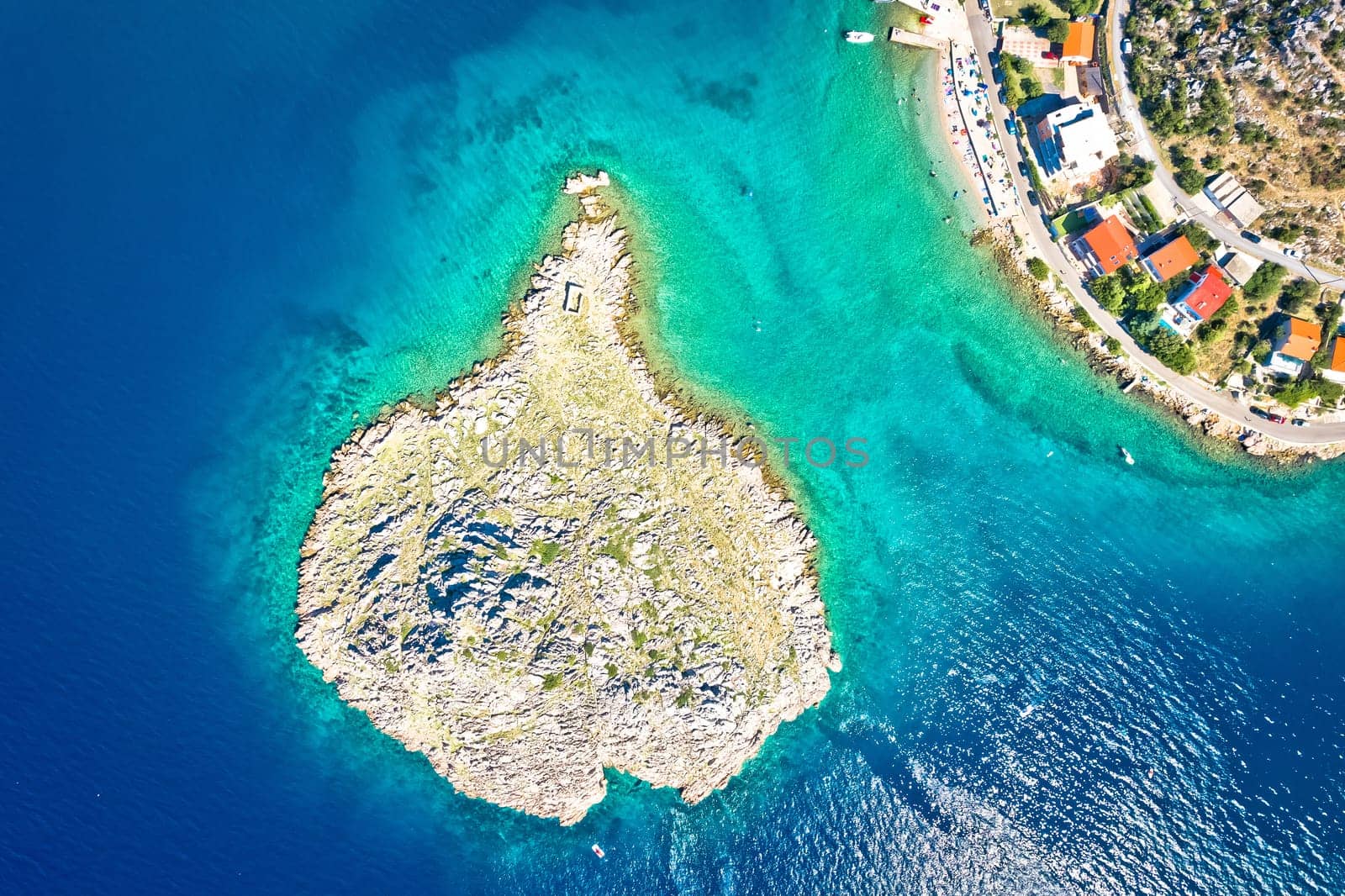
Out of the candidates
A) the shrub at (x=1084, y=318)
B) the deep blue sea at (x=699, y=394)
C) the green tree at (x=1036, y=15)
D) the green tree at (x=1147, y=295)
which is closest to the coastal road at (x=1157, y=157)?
the green tree at (x=1036, y=15)

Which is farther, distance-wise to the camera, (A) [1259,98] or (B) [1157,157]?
(B) [1157,157]

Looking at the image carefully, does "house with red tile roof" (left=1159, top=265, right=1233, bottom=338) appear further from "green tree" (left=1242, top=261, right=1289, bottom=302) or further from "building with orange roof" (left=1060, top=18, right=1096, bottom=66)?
"building with orange roof" (left=1060, top=18, right=1096, bottom=66)

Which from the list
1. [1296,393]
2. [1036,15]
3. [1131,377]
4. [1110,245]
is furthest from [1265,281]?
[1036,15]

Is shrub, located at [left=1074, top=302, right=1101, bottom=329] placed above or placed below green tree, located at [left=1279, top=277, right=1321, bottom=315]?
above

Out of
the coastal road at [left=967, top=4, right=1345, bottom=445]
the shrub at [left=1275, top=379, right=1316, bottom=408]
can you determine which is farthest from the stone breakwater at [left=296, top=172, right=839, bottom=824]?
the shrub at [left=1275, top=379, right=1316, bottom=408]

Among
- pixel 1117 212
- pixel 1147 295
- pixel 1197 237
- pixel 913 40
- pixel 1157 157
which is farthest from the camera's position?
pixel 913 40

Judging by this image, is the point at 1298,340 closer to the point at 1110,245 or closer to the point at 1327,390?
the point at 1327,390
